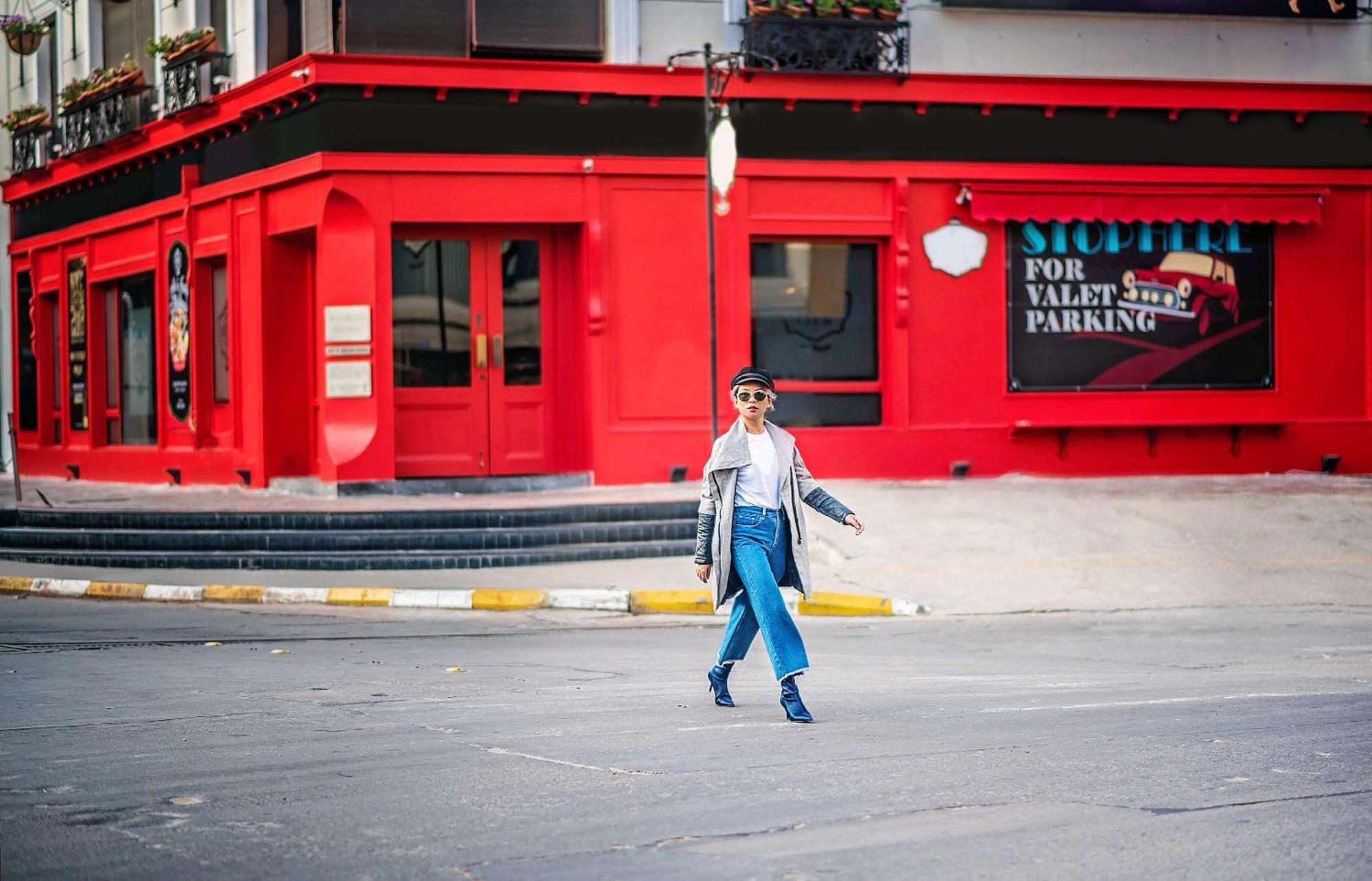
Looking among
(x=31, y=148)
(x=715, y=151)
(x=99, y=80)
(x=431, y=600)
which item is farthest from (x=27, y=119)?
(x=431, y=600)

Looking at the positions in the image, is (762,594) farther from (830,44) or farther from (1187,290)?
(1187,290)

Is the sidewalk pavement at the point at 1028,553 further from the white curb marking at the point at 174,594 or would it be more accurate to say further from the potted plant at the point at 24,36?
the potted plant at the point at 24,36

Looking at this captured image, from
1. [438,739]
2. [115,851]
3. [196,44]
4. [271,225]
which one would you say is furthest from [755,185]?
[115,851]

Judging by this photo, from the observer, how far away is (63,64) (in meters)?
25.0

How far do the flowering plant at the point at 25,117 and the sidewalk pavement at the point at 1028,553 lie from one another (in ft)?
31.3

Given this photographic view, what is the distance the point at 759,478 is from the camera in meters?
8.49

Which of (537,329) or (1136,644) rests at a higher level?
(537,329)

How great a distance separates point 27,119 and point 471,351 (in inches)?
403

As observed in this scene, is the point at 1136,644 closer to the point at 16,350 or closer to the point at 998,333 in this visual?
the point at 998,333

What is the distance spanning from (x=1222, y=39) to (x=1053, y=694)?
1356 centimetres

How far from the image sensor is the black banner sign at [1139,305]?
66.1 ft

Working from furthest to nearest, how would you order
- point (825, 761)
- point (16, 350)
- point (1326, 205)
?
1. point (16, 350)
2. point (1326, 205)
3. point (825, 761)

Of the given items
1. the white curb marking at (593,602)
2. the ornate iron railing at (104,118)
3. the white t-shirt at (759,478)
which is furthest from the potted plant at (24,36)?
the white t-shirt at (759,478)

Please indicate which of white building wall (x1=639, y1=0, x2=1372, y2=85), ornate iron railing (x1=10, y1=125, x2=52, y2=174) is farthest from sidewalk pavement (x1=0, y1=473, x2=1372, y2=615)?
ornate iron railing (x1=10, y1=125, x2=52, y2=174)
